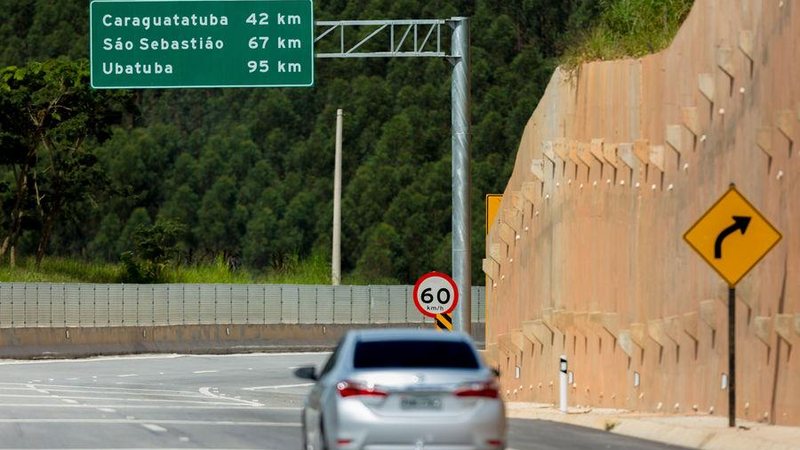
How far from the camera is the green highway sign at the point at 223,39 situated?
114ft

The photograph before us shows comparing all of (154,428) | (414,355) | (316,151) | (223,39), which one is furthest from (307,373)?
(316,151)

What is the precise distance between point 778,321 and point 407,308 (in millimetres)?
50401

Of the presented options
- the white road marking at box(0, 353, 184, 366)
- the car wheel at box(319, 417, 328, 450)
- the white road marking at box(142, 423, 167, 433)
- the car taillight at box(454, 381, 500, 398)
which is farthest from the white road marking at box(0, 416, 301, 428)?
the white road marking at box(0, 353, 184, 366)

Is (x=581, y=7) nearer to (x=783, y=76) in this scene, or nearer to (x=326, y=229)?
(x=326, y=229)

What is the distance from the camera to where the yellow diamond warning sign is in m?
20.9

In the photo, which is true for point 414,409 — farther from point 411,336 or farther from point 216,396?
point 216,396

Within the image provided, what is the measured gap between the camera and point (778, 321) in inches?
892

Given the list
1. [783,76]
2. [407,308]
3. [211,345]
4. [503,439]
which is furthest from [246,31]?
[407,308]

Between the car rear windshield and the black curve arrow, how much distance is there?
20.6 feet

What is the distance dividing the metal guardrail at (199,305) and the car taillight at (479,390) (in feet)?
152

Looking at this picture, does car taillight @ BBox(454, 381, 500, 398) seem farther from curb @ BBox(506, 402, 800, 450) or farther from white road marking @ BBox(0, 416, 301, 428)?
white road marking @ BBox(0, 416, 301, 428)

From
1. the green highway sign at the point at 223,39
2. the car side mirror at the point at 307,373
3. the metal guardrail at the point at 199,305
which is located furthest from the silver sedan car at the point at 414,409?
the metal guardrail at the point at 199,305

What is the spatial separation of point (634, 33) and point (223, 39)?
26.0 feet

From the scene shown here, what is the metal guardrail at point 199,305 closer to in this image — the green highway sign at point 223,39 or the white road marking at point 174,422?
the green highway sign at point 223,39
